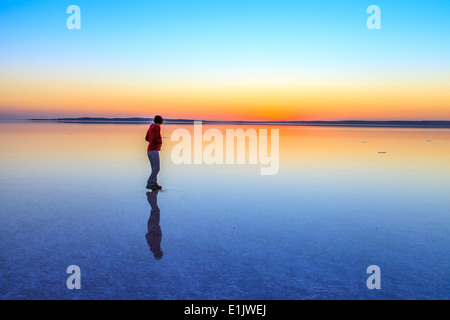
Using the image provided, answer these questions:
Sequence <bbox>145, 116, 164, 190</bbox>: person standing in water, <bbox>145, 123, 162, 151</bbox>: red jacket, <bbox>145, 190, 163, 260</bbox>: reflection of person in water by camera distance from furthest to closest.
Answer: <bbox>145, 123, 162, 151</bbox>: red jacket
<bbox>145, 116, 164, 190</bbox>: person standing in water
<bbox>145, 190, 163, 260</bbox>: reflection of person in water

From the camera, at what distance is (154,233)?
5766mm

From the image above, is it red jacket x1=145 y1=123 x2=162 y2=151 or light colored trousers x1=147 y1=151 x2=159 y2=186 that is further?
red jacket x1=145 y1=123 x2=162 y2=151

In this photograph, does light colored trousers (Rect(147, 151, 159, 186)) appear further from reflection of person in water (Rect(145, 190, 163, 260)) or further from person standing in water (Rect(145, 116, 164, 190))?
reflection of person in water (Rect(145, 190, 163, 260))

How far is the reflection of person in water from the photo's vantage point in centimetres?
500

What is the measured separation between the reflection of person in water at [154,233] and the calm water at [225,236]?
3cm

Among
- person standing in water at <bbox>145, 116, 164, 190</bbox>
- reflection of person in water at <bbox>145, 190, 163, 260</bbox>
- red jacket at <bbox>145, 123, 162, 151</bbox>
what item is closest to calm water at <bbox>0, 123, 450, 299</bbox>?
reflection of person in water at <bbox>145, 190, 163, 260</bbox>

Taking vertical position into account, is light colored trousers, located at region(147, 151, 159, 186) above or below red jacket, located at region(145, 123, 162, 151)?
below

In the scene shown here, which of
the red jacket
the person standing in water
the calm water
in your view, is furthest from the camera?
the red jacket

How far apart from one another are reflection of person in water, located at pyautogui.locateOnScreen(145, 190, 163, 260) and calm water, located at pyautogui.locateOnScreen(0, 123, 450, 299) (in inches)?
1.2

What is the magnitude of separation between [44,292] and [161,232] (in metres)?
2.26

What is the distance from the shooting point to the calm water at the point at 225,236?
12.9ft

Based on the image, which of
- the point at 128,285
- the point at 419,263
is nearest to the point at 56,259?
the point at 128,285

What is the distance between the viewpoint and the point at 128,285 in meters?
3.92

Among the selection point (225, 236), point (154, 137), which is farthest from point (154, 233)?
point (154, 137)
